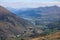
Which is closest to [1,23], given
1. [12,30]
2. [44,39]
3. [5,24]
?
[5,24]

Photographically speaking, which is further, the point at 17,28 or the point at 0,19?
the point at 0,19

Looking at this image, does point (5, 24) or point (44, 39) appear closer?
point (44, 39)

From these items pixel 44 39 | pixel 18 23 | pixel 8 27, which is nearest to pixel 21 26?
pixel 18 23

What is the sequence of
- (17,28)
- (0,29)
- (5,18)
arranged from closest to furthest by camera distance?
(0,29)
(17,28)
(5,18)

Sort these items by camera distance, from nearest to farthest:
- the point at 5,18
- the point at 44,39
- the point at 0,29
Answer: the point at 44,39 < the point at 0,29 < the point at 5,18

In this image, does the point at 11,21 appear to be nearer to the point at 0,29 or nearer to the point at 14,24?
the point at 14,24

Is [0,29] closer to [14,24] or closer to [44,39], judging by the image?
[14,24]

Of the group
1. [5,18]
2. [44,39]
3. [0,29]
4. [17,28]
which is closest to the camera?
[44,39]

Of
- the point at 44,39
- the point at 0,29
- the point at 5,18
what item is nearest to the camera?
the point at 44,39
